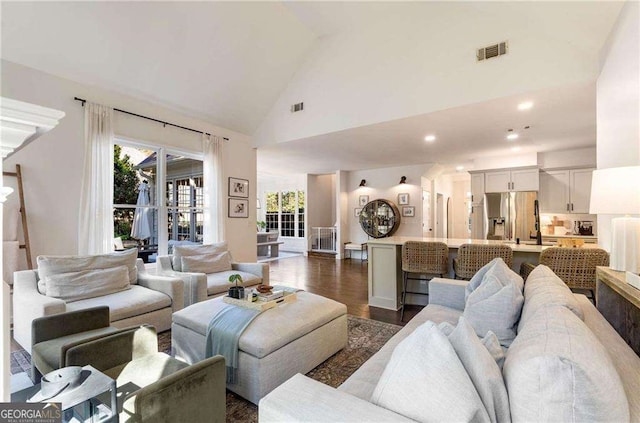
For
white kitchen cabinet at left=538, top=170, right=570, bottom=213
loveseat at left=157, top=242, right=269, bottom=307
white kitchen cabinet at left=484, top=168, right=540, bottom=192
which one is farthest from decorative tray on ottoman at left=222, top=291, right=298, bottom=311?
white kitchen cabinet at left=538, top=170, right=570, bottom=213

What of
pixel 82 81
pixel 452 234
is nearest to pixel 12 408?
pixel 82 81

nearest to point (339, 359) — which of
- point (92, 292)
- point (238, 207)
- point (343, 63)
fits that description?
point (92, 292)

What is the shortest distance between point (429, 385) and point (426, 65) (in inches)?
155

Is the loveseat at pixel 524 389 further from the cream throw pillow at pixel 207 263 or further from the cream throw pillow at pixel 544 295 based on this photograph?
the cream throw pillow at pixel 207 263

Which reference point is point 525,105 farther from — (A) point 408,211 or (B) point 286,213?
(B) point 286,213

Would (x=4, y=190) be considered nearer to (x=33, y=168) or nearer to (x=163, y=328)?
(x=163, y=328)

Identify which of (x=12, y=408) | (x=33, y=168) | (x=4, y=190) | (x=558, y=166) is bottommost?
(x=12, y=408)

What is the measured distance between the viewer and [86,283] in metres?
2.94

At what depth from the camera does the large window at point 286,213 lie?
10.1 metres

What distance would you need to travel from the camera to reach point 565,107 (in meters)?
3.61

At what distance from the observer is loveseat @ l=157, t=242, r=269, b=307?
3.39 meters

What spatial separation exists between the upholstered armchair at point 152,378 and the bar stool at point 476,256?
2808mm

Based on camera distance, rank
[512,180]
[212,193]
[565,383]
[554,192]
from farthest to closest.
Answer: [512,180], [554,192], [212,193], [565,383]

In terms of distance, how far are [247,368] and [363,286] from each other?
351cm
